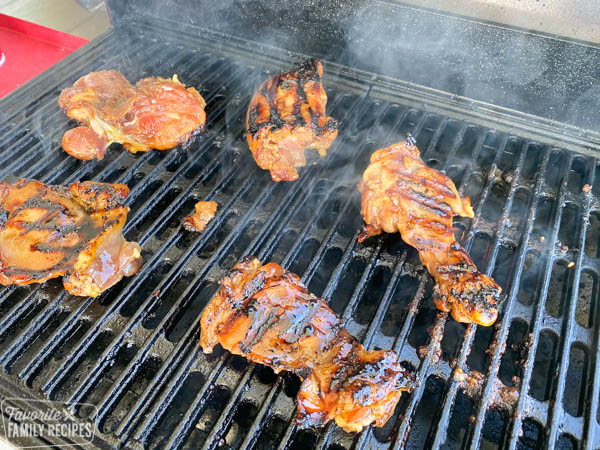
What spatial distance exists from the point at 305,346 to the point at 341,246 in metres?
0.76

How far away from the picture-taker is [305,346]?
2080mm

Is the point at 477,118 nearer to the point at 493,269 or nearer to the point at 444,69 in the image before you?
the point at 444,69

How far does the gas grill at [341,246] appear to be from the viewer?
6.75 feet

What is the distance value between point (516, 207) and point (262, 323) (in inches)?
71.3

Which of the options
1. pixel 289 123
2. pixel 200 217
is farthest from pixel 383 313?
pixel 289 123

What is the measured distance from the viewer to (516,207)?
2867mm

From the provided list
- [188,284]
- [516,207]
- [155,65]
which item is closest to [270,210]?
[188,284]

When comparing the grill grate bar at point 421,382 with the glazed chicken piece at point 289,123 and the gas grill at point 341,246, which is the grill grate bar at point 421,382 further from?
the glazed chicken piece at point 289,123

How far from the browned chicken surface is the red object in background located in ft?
11.3

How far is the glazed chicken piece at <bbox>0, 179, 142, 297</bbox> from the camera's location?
2.46 m

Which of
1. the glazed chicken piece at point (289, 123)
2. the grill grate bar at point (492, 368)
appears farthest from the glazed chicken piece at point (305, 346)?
the glazed chicken piece at point (289, 123)

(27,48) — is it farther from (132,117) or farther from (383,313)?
(383,313)

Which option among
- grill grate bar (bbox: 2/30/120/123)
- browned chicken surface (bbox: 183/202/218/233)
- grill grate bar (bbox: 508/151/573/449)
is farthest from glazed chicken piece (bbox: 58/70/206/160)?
grill grate bar (bbox: 508/151/573/449)

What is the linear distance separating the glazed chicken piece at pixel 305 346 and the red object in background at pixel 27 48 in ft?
13.9
